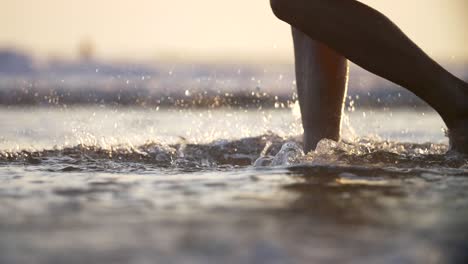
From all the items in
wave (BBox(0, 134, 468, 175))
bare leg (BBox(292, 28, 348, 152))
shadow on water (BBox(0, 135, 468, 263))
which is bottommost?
shadow on water (BBox(0, 135, 468, 263))

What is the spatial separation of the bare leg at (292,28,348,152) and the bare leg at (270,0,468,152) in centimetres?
45

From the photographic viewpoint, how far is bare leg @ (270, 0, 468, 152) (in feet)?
9.00

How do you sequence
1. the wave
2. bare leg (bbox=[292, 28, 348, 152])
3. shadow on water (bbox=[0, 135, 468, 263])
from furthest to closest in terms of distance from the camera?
1. bare leg (bbox=[292, 28, 348, 152])
2. the wave
3. shadow on water (bbox=[0, 135, 468, 263])

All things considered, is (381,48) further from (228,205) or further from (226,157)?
(228,205)

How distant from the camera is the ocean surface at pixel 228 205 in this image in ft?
5.05

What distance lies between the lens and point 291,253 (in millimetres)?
1519

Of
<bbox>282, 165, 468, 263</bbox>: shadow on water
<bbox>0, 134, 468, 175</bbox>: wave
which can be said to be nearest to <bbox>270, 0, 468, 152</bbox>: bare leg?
<bbox>0, 134, 468, 175</bbox>: wave

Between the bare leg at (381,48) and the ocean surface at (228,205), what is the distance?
184 mm

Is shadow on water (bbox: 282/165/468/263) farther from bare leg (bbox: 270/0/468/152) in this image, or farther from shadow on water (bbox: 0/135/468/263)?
bare leg (bbox: 270/0/468/152)

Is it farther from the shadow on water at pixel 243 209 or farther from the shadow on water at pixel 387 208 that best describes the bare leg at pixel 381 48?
the shadow on water at pixel 387 208

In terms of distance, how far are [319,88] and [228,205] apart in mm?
1357

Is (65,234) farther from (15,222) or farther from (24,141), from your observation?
(24,141)

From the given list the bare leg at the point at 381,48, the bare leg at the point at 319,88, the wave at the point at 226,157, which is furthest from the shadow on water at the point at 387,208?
the bare leg at the point at 319,88

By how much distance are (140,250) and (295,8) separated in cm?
142
